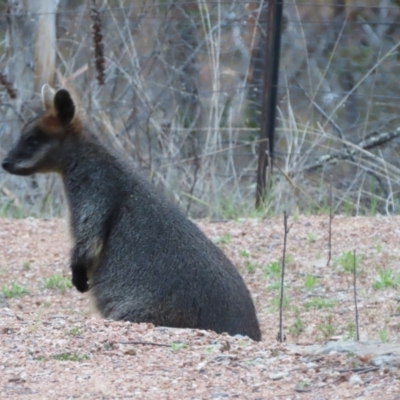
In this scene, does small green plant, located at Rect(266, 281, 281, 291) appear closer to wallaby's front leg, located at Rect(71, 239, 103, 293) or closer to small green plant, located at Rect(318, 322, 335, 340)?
small green plant, located at Rect(318, 322, 335, 340)

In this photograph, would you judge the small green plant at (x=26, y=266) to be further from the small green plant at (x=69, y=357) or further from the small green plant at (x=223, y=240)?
the small green plant at (x=69, y=357)

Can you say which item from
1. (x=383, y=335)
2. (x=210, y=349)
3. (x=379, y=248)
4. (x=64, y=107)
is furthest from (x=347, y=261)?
(x=210, y=349)

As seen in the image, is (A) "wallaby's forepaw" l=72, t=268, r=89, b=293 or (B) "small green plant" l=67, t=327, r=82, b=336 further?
(A) "wallaby's forepaw" l=72, t=268, r=89, b=293

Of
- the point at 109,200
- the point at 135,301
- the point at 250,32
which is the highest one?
the point at 250,32

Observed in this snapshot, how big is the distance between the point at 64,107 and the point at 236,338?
2448mm

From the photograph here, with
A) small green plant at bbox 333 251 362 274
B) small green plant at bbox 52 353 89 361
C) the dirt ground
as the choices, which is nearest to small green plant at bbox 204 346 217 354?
the dirt ground

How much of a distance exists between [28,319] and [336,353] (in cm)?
159

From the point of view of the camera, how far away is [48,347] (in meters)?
4.22

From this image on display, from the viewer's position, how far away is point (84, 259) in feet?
19.1

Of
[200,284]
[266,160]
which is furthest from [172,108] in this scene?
[200,284]

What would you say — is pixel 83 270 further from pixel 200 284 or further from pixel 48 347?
pixel 48 347

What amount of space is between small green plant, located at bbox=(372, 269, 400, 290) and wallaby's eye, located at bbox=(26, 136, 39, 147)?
239cm

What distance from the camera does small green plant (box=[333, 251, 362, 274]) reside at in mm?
7059

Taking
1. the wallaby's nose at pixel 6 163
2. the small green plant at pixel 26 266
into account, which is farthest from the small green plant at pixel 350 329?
the small green plant at pixel 26 266
